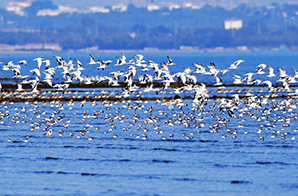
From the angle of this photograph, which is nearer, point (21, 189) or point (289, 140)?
point (21, 189)

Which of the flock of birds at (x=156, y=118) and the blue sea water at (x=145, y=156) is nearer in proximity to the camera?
the blue sea water at (x=145, y=156)

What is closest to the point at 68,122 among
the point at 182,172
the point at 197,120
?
the point at 197,120

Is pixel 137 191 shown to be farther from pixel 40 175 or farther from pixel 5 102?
pixel 5 102

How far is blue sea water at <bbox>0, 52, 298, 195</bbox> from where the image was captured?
87.1ft

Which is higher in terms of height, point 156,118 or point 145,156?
point 156,118

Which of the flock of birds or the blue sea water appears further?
the flock of birds

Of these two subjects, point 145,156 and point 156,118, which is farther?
point 156,118

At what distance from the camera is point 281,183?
26.8 metres

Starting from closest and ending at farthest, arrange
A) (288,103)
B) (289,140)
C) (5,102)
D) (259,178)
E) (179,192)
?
(179,192) < (259,178) < (289,140) < (288,103) < (5,102)

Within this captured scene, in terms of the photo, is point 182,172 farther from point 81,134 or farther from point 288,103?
point 288,103

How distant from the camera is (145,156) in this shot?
1280 inches

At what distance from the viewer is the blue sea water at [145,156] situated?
26.5 meters

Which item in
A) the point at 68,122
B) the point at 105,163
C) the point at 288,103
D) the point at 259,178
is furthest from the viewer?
the point at 288,103

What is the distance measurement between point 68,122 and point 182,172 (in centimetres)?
1518
